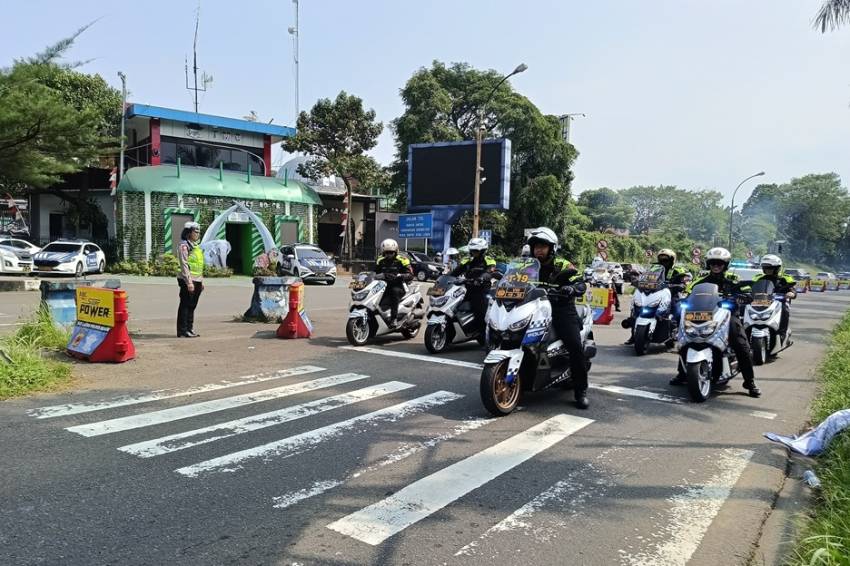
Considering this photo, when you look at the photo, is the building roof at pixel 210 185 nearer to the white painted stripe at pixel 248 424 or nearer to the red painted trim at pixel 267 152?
the red painted trim at pixel 267 152

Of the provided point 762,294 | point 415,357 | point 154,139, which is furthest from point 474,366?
point 154,139

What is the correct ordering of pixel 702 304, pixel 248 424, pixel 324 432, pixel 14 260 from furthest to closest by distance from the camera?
pixel 14 260 < pixel 702 304 < pixel 248 424 < pixel 324 432

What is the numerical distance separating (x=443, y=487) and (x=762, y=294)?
7.87m

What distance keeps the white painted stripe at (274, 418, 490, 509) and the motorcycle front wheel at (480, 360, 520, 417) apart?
6.6 inches

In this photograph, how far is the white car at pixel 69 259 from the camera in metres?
25.3

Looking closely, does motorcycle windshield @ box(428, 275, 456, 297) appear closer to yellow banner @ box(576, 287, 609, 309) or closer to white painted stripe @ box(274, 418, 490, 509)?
white painted stripe @ box(274, 418, 490, 509)

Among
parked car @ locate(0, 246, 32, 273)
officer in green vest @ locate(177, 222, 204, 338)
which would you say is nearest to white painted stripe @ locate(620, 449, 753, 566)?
officer in green vest @ locate(177, 222, 204, 338)

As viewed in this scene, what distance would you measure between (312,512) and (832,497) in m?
3.26

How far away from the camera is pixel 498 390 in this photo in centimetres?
591

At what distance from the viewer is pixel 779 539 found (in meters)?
3.57

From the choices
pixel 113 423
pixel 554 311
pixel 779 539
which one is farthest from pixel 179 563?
pixel 554 311

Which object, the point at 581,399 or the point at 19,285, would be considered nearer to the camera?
the point at 581,399

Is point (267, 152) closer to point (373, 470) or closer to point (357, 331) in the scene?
point (357, 331)

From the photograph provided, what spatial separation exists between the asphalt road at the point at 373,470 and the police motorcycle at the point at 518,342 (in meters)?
0.27
